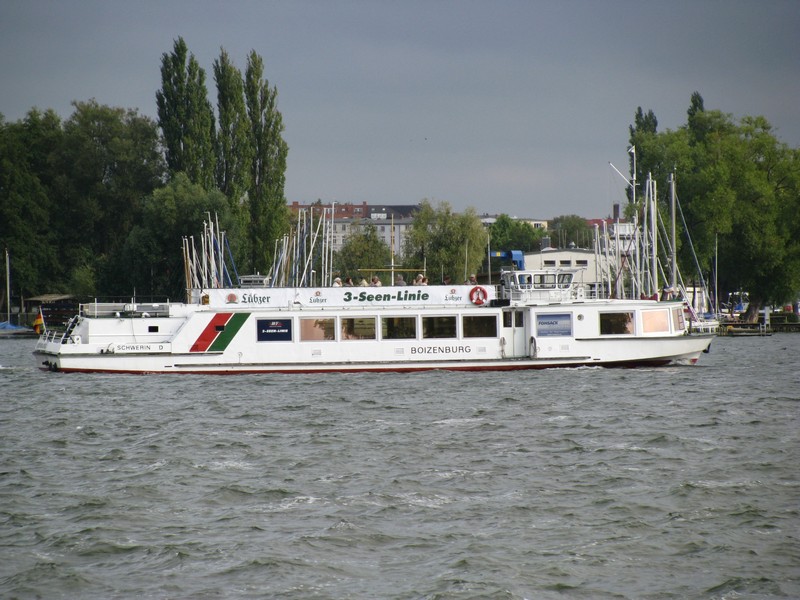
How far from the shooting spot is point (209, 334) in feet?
127

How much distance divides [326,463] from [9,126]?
8009 cm

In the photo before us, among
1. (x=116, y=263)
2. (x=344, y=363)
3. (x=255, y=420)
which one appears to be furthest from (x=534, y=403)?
(x=116, y=263)

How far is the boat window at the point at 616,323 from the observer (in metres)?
38.0

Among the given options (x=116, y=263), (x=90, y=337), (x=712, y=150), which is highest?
(x=712, y=150)

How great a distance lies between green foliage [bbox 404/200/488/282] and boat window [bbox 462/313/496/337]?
47962mm

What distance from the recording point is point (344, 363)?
127 ft

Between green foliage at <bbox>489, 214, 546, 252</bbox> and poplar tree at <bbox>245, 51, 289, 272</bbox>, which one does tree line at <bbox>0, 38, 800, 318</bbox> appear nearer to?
poplar tree at <bbox>245, 51, 289, 272</bbox>

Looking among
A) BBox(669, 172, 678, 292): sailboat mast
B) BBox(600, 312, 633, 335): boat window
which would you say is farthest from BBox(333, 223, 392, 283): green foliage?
BBox(600, 312, 633, 335): boat window

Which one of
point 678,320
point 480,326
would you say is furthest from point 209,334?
point 678,320

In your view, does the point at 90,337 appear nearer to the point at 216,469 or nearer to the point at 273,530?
the point at 216,469

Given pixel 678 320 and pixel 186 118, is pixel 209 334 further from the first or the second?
pixel 186 118

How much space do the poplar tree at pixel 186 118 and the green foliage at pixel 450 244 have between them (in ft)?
67.4

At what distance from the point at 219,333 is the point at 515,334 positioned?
10605 millimetres

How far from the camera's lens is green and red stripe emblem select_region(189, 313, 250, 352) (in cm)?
3862
